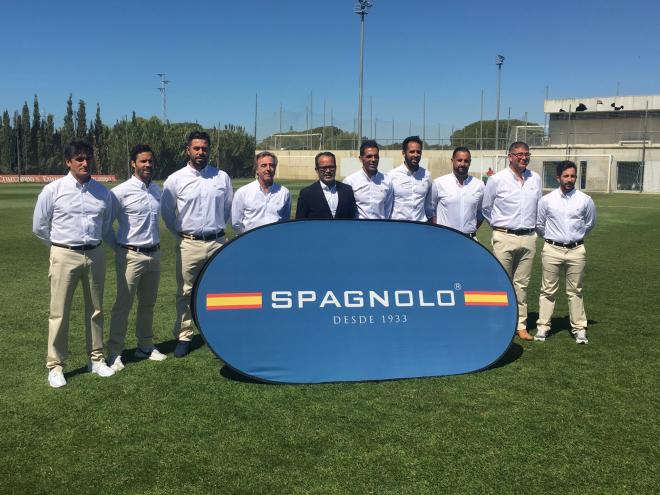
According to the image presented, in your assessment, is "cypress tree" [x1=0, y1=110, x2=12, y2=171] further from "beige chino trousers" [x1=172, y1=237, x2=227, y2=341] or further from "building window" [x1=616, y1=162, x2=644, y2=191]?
"beige chino trousers" [x1=172, y1=237, x2=227, y2=341]

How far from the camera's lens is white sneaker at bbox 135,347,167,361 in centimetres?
510

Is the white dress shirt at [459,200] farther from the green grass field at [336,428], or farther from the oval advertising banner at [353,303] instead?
the green grass field at [336,428]

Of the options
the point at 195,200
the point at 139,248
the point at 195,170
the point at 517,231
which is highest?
the point at 195,170

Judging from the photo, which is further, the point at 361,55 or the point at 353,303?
the point at 361,55

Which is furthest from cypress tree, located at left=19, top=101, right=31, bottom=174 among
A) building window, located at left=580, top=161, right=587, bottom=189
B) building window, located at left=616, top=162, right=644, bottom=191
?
building window, located at left=616, top=162, right=644, bottom=191

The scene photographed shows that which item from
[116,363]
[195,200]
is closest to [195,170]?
[195,200]

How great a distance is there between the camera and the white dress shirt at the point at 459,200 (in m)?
5.85

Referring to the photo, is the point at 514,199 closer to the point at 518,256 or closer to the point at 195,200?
the point at 518,256

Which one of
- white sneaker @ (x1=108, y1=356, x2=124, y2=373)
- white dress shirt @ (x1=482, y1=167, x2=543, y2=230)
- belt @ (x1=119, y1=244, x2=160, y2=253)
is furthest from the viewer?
white dress shirt @ (x1=482, y1=167, x2=543, y2=230)

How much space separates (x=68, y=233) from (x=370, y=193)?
2.66 meters

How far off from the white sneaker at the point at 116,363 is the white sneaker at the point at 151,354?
25cm

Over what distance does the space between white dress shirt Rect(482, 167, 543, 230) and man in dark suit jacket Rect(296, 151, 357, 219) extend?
5.30 feet

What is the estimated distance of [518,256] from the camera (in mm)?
5938

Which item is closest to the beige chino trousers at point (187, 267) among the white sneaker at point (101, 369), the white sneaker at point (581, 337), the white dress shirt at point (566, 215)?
the white sneaker at point (101, 369)
